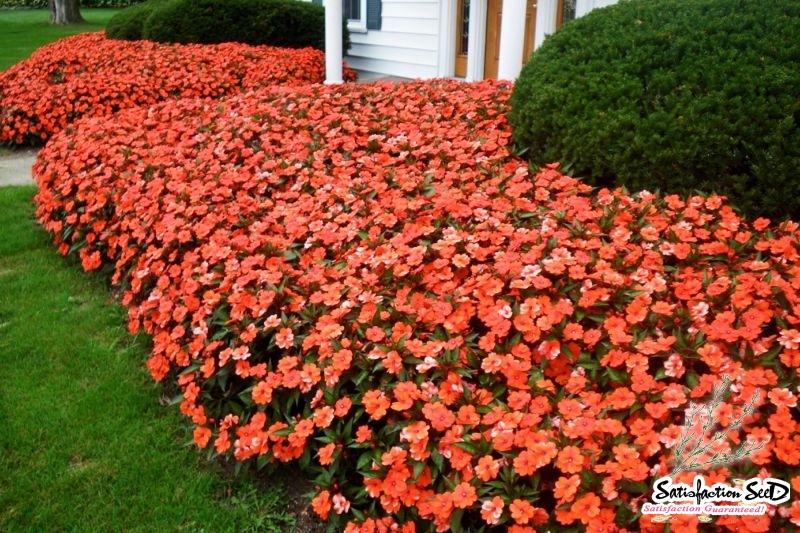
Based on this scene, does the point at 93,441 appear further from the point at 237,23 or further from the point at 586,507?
the point at 237,23

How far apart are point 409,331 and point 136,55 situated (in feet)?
Answer: 28.6

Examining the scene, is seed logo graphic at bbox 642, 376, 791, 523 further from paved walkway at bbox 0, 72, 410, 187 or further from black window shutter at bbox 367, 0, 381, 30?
black window shutter at bbox 367, 0, 381, 30

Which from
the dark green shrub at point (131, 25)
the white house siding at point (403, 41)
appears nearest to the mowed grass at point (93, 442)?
the white house siding at point (403, 41)

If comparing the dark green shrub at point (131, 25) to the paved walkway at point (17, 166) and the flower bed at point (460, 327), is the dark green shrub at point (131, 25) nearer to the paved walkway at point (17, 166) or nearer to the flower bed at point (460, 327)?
the paved walkway at point (17, 166)

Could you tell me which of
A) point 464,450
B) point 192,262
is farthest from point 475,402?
point 192,262

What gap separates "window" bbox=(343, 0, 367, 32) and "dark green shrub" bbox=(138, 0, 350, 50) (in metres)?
Answer: 0.61

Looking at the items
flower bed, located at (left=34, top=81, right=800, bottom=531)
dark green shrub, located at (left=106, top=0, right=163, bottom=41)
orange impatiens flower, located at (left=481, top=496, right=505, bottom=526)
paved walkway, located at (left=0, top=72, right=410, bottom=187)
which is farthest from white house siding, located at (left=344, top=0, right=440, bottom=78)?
orange impatiens flower, located at (left=481, top=496, right=505, bottom=526)

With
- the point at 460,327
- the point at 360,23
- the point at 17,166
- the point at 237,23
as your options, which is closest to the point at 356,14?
the point at 360,23

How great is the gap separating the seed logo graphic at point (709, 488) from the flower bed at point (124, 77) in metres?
7.29

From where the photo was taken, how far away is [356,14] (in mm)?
12250

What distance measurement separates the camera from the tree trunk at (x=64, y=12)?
27.6 m

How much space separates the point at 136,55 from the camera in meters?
10.2

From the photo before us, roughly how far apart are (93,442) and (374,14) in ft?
31.4

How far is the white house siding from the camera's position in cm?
1045
